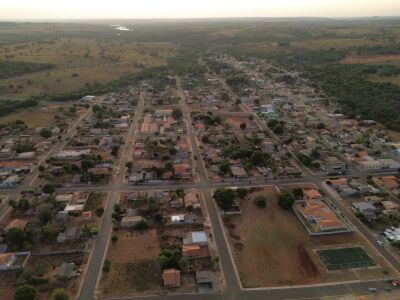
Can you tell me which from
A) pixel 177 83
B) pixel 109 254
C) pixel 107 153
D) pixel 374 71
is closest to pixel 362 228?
pixel 109 254

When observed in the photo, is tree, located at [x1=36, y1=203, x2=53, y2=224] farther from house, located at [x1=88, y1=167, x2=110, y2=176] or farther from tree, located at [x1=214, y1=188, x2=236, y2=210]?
tree, located at [x1=214, y1=188, x2=236, y2=210]

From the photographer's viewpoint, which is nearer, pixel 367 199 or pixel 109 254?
pixel 109 254

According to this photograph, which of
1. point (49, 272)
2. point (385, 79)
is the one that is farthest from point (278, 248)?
point (385, 79)

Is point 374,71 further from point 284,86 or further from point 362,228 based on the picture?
point 362,228

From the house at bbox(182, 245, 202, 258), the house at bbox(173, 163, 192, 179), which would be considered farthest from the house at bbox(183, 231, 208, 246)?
the house at bbox(173, 163, 192, 179)

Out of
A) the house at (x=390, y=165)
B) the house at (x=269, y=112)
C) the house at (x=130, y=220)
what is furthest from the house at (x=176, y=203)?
the house at (x=269, y=112)

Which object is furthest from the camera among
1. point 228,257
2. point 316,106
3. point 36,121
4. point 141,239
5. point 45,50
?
point 45,50

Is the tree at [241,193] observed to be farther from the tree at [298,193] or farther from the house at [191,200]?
the tree at [298,193]
